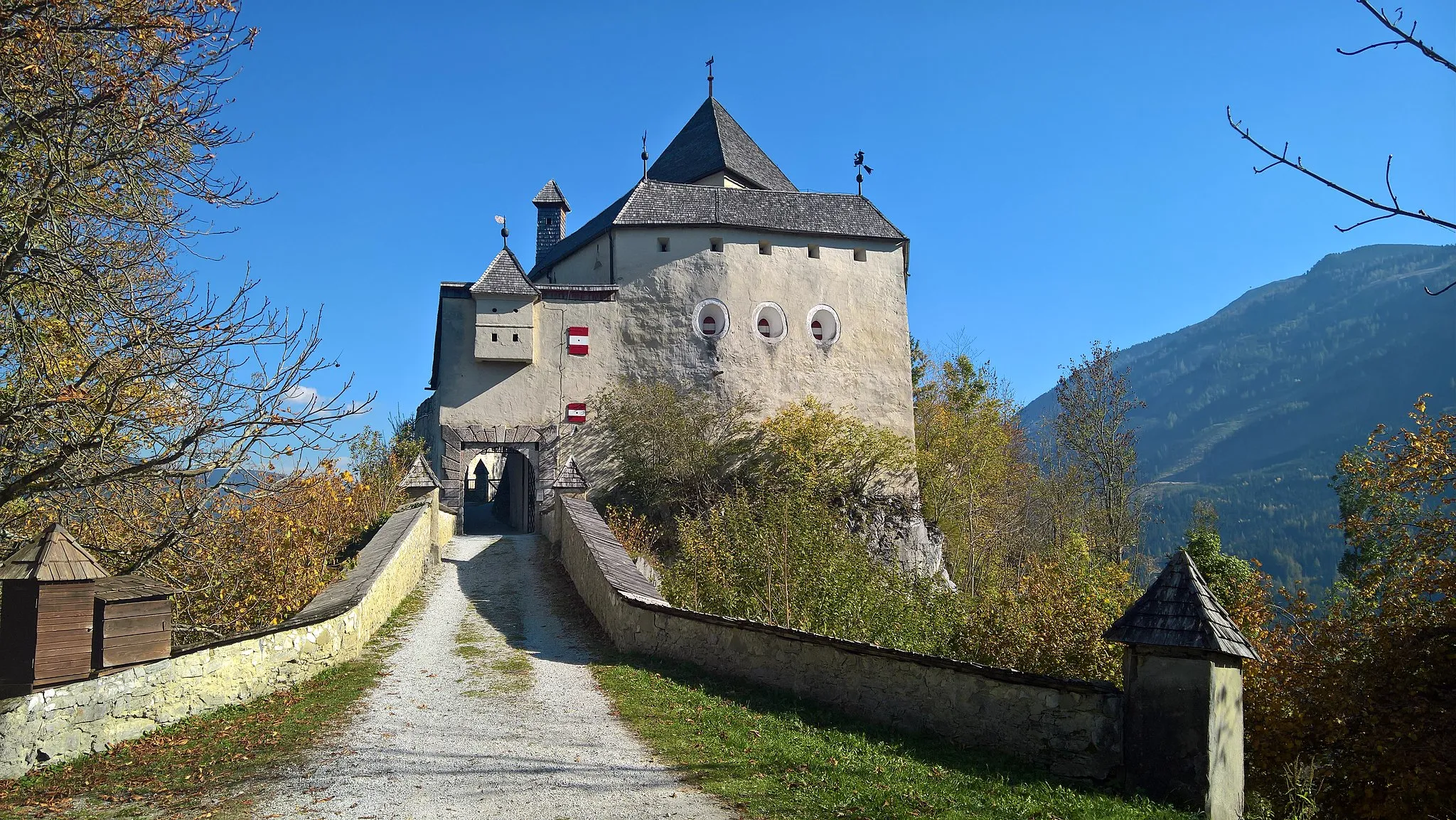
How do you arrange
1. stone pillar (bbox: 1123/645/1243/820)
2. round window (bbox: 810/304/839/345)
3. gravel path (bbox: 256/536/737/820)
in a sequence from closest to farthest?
gravel path (bbox: 256/536/737/820)
stone pillar (bbox: 1123/645/1243/820)
round window (bbox: 810/304/839/345)

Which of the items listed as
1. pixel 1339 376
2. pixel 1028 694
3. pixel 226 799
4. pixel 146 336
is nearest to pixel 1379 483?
pixel 1028 694

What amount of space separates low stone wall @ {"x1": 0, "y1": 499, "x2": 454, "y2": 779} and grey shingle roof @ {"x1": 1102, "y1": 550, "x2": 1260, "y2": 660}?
308 inches

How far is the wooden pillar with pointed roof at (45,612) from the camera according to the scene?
712cm

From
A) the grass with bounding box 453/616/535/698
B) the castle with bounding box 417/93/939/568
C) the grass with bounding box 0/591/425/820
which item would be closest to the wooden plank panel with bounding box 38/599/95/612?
the grass with bounding box 0/591/425/820

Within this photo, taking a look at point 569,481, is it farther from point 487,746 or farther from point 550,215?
point 550,215

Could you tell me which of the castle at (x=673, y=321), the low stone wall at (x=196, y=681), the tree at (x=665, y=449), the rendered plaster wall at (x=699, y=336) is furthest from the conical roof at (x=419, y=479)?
the tree at (x=665, y=449)

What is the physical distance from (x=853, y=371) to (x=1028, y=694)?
2241 centimetres

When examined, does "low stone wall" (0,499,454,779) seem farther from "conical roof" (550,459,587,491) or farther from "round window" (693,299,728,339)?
"round window" (693,299,728,339)

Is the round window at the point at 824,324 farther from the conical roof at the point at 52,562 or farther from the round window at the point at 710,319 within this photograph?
the conical roof at the point at 52,562

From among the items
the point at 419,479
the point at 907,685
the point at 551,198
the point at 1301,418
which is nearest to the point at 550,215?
the point at 551,198

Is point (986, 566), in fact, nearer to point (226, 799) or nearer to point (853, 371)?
point (853, 371)

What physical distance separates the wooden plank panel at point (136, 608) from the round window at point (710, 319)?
20596 millimetres

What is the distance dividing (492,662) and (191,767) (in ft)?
14.1

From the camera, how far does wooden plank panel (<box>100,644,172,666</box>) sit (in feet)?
25.5
